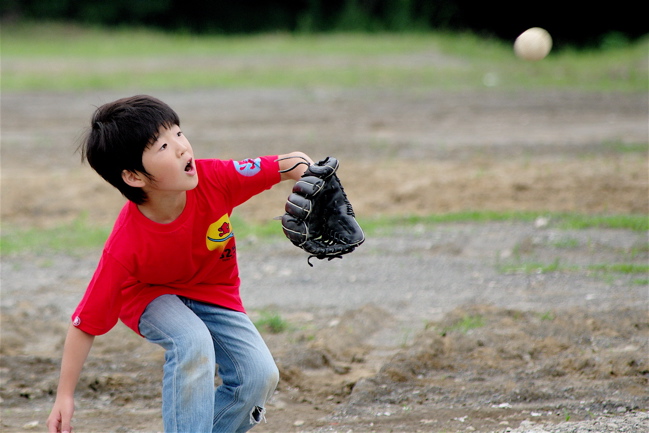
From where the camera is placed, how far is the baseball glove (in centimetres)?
298

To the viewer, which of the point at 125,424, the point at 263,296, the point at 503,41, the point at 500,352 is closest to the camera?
the point at 125,424

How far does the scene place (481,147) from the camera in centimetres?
981

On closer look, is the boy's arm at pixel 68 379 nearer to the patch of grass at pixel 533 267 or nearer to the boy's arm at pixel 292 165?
the boy's arm at pixel 292 165

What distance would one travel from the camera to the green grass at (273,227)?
A: 21.9 ft

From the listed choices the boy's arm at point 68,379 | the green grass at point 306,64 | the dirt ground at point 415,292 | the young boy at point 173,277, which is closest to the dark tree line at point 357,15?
the green grass at point 306,64

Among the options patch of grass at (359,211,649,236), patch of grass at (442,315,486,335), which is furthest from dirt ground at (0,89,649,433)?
patch of grass at (359,211,649,236)

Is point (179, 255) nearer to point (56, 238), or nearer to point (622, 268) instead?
point (622, 268)

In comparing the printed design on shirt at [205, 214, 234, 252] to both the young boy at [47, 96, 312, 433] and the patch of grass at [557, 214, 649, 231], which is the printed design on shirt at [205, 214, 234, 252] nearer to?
the young boy at [47, 96, 312, 433]

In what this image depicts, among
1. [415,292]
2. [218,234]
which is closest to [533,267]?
[415,292]

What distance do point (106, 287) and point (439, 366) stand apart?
218cm

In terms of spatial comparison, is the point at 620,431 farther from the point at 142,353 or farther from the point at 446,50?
the point at 446,50

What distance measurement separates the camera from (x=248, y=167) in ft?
10.3

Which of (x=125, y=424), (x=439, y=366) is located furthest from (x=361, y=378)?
(x=125, y=424)

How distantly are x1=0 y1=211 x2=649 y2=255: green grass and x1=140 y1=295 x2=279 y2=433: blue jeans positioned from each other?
3822 millimetres
